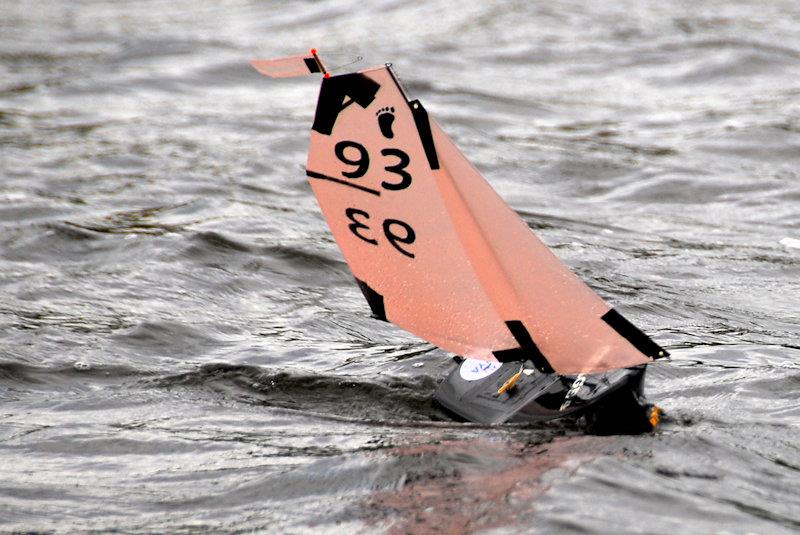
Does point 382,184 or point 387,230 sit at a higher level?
point 382,184

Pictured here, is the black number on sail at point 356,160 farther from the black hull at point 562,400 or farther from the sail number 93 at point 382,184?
the black hull at point 562,400

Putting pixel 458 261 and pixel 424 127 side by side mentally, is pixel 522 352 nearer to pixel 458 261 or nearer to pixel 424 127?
pixel 458 261

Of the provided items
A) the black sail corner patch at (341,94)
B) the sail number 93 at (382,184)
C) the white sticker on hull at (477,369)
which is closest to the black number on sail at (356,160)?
the sail number 93 at (382,184)

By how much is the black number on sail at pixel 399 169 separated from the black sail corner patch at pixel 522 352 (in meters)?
0.72

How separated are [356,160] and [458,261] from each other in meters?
0.59

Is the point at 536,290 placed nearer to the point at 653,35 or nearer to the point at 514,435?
the point at 514,435

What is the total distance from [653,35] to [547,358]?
1222cm

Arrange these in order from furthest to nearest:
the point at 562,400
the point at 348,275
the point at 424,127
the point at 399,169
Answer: the point at 348,275 < the point at 562,400 < the point at 399,169 < the point at 424,127

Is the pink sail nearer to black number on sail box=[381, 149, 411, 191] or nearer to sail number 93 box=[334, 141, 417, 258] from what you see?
sail number 93 box=[334, 141, 417, 258]

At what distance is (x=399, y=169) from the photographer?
4980mm

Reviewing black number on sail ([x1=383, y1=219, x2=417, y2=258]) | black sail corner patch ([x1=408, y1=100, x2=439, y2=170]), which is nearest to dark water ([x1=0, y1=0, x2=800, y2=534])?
black number on sail ([x1=383, y1=219, x2=417, y2=258])

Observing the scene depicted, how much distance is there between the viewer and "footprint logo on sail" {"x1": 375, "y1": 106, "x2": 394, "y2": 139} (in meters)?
4.88

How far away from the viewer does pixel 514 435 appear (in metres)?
5.11

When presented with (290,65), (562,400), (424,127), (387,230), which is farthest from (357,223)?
(562,400)
